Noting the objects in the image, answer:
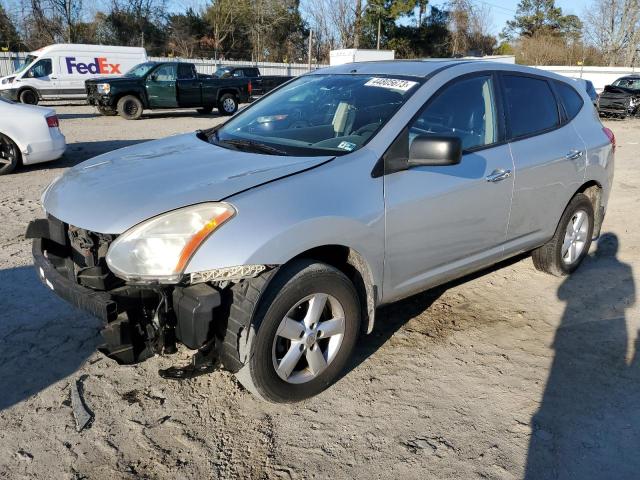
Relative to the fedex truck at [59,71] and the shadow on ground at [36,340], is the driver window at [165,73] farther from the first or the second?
the shadow on ground at [36,340]

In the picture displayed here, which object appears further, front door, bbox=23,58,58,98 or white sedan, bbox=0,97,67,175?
front door, bbox=23,58,58,98

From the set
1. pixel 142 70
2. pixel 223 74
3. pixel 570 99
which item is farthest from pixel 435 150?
pixel 223 74

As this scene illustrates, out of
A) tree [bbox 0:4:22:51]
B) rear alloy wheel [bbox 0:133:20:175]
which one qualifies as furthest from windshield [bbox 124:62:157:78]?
tree [bbox 0:4:22:51]

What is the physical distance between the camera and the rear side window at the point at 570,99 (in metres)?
4.53

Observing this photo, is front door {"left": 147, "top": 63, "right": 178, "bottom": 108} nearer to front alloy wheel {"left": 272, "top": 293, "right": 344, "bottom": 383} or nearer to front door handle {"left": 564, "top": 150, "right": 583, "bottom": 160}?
front door handle {"left": 564, "top": 150, "right": 583, "bottom": 160}

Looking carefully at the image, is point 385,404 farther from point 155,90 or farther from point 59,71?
point 59,71

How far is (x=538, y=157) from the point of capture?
400cm

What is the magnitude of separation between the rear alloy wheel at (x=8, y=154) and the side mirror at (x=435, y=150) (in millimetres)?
7223

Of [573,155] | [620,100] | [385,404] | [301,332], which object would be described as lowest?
[385,404]

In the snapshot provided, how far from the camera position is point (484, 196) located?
356cm

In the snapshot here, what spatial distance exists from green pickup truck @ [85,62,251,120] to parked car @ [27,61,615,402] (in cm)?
1463

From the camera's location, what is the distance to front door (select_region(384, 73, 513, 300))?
10.2 feet

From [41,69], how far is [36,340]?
1994 centimetres

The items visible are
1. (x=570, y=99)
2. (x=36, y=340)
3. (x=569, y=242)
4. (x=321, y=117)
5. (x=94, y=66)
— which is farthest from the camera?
(x=94, y=66)
